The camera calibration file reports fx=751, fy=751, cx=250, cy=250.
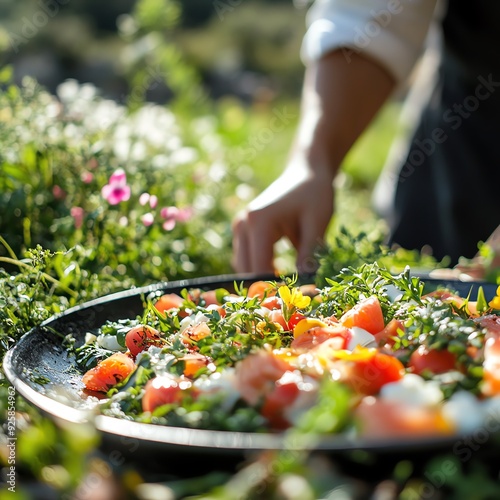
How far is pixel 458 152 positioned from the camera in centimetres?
270

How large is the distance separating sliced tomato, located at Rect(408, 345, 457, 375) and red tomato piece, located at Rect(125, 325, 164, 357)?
38 centimetres

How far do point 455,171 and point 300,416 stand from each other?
84.0 inches

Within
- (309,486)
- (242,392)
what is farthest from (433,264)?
(309,486)

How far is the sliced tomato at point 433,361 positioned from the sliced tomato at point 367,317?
0.40ft

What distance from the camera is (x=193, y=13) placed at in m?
13.0

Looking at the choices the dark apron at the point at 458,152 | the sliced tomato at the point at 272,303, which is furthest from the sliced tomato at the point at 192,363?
the dark apron at the point at 458,152

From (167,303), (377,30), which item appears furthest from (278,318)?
(377,30)

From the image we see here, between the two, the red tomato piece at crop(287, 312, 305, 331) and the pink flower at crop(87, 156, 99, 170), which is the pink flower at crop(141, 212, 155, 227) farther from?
the red tomato piece at crop(287, 312, 305, 331)

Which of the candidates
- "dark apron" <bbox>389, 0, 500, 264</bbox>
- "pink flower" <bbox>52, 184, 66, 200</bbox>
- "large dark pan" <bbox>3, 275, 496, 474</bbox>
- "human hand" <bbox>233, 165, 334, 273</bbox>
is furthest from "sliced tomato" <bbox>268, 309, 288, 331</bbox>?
"dark apron" <bbox>389, 0, 500, 264</bbox>

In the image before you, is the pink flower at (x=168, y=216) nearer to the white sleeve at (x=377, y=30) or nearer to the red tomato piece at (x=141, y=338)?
the red tomato piece at (x=141, y=338)

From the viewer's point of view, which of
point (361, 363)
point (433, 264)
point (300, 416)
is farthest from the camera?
point (433, 264)

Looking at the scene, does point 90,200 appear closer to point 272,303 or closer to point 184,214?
point 184,214

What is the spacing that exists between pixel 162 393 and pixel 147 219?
0.84 metres

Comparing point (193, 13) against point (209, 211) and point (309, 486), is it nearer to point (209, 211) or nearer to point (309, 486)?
point (209, 211)
